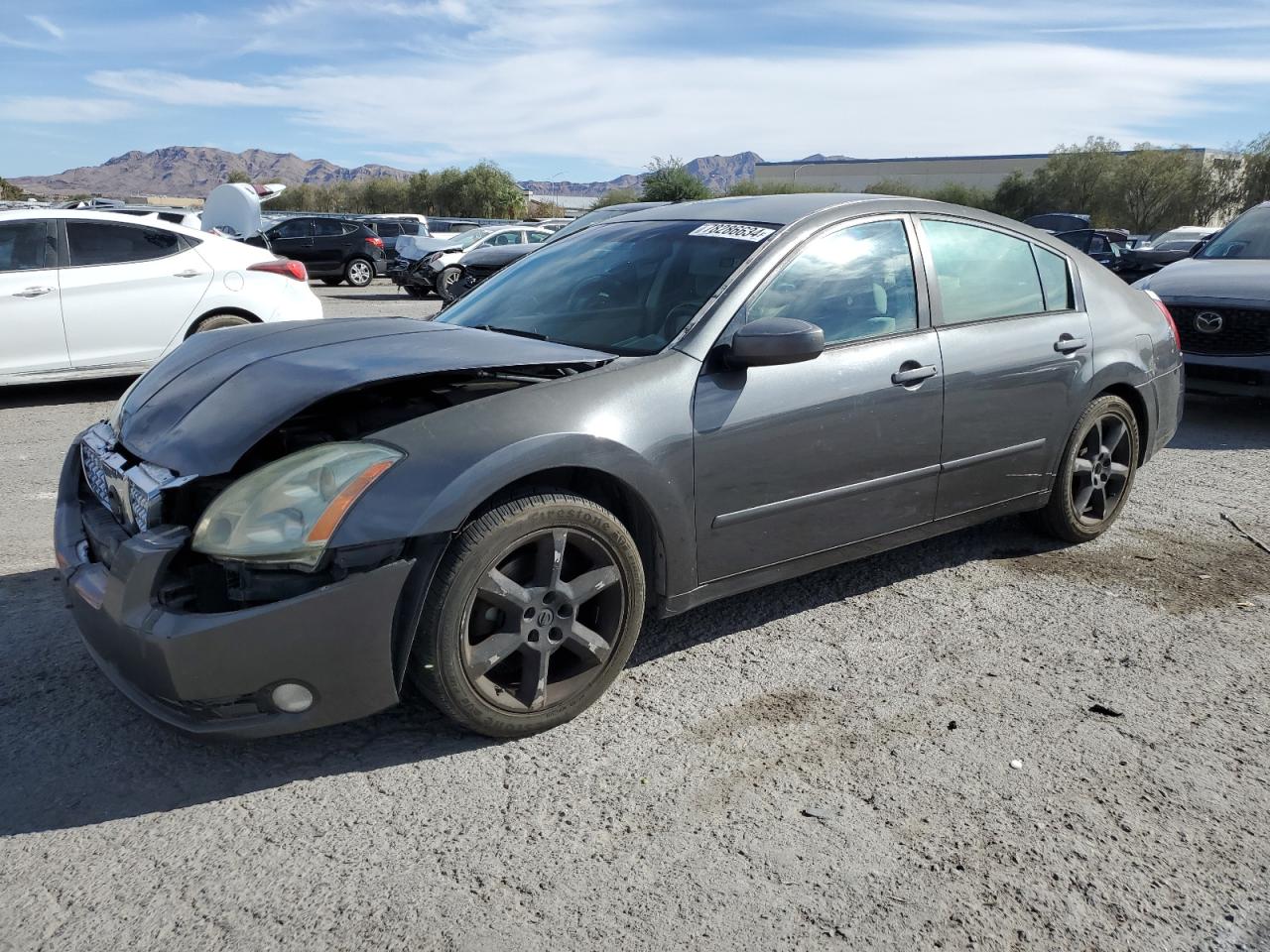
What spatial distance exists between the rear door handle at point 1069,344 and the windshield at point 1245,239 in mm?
5291

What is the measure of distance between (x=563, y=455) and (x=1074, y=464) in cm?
276

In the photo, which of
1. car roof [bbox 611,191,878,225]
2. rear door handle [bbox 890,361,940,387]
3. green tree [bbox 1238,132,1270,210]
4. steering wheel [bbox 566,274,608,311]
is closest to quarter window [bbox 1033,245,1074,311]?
car roof [bbox 611,191,878,225]

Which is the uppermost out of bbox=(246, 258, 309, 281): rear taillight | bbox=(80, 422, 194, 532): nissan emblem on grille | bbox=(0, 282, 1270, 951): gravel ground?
bbox=(246, 258, 309, 281): rear taillight

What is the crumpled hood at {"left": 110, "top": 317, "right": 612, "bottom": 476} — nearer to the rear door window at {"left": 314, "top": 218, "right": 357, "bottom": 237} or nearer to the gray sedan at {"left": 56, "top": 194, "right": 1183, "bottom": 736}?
the gray sedan at {"left": 56, "top": 194, "right": 1183, "bottom": 736}

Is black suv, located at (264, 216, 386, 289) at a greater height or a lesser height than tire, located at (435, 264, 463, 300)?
greater

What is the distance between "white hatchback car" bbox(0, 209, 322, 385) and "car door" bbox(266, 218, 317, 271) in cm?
1508

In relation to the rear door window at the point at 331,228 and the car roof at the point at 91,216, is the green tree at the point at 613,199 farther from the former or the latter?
the car roof at the point at 91,216

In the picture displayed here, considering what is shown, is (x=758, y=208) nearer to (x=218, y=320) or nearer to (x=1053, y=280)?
(x=1053, y=280)

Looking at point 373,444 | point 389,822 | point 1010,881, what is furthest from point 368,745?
point 1010,881

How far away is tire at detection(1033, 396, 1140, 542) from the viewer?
4668mm

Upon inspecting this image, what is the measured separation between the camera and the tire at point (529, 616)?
281cm

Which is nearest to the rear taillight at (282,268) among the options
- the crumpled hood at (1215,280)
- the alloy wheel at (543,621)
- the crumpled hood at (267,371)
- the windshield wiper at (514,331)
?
the crumpled hood at (267,371)

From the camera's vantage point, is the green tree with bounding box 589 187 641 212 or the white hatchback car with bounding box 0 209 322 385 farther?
the green tree with bounding box 589 187 641 212

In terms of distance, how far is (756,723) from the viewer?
3.19 m
